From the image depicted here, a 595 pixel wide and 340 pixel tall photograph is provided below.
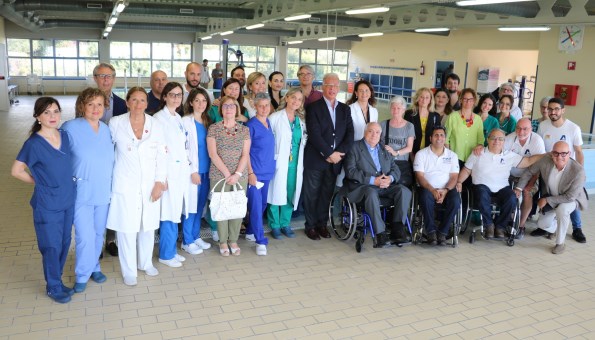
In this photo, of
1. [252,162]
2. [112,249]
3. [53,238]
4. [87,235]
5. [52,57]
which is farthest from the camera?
[52,57]

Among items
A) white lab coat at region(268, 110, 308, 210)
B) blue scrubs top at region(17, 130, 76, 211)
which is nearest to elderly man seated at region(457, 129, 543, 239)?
white lab coat at region(268, 110, 308, 210)

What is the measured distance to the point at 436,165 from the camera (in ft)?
16.2

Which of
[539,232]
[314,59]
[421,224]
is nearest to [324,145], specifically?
[421,224]

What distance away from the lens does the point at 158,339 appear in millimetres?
3076

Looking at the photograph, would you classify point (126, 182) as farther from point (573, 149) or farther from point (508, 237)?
point (573, 149)

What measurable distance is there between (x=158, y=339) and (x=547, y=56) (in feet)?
40.2

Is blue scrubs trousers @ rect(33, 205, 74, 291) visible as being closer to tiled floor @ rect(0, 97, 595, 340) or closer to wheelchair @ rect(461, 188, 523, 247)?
tiled floor @ rect(0, 97, 595, 340)

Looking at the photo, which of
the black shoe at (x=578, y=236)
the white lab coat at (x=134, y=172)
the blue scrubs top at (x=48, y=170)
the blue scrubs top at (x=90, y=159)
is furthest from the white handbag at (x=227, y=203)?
the black shoe at (x=578, y=236)

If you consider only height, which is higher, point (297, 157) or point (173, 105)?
point (173, 105)

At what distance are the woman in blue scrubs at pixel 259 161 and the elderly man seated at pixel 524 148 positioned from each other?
2.62 metres

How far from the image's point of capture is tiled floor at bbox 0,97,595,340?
3.27 m

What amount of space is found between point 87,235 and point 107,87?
4.53ft

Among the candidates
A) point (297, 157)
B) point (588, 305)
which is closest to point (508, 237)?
point (588, 305)

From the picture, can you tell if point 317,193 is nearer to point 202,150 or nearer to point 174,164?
point 202,150
